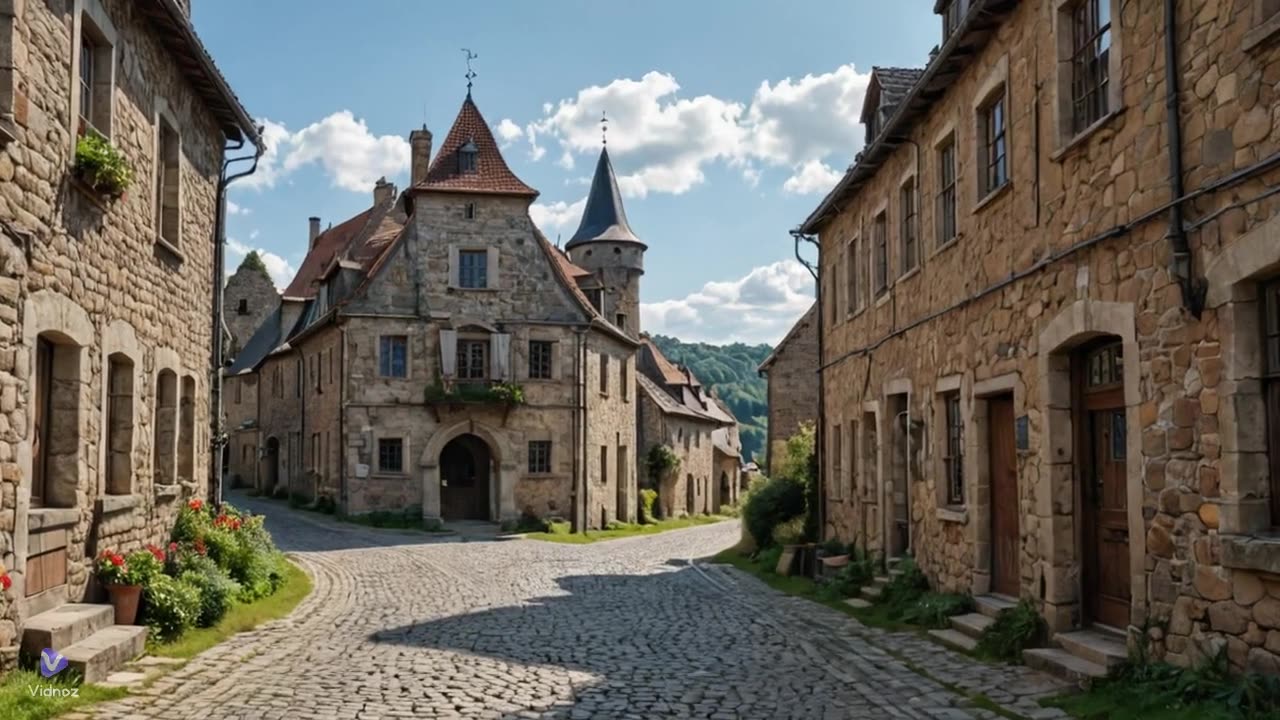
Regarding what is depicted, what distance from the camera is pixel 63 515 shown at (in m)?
9.98

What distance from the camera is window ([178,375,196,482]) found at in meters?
15.1

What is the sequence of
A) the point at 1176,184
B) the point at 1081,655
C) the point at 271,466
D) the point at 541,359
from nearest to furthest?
the point at 1176,184, the point at 1081,655, the point at 541,359, the point at 271,466

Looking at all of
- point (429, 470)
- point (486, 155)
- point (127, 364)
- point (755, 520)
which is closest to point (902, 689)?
point (127, 364)

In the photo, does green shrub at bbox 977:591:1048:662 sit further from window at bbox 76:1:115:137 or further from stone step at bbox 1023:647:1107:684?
window at bbox 76:1:115:137

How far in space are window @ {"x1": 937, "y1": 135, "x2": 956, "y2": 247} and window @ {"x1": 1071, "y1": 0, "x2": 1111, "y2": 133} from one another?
3663mm

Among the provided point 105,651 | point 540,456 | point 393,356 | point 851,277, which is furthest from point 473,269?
point 105,651

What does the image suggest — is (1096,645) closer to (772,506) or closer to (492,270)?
(772,506)

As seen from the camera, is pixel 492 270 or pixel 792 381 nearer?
pixel 492 270

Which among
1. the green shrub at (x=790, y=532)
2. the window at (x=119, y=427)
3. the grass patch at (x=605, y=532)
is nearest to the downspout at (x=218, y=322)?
the window at (x=119, y=427)

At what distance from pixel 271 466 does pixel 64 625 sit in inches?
1480

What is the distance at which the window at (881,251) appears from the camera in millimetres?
17625

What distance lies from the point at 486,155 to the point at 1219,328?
93.4ft

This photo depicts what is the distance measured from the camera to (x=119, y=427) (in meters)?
12.1

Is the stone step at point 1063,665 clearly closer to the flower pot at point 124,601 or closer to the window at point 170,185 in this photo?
the flower pot at point 124,601
